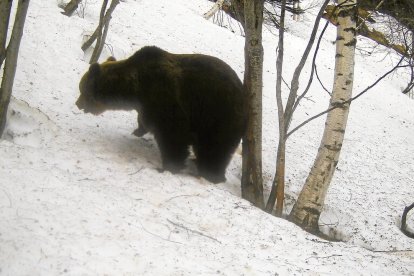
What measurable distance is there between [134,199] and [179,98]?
1700 mm

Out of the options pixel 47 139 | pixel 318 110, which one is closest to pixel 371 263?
pixel 47 139

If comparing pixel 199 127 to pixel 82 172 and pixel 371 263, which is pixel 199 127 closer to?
pixel 82 172

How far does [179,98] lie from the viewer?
5.80 m

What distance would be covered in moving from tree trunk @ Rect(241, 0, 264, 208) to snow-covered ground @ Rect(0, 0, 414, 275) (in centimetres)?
41

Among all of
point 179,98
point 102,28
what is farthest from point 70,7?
point 179,98

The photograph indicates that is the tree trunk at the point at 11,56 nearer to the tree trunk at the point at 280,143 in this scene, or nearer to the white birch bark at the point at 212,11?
the tree trunk at the point at 280,143

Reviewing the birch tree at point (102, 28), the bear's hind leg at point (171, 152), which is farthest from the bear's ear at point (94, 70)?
the birch tree at point (102, 28)

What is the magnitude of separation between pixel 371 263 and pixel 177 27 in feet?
31.3

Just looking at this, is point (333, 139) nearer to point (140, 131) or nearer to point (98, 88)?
point (140, 131)

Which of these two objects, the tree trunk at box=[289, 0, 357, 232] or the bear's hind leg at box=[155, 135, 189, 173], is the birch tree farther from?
the tree trunk at box=[289, 0, 357, 232]

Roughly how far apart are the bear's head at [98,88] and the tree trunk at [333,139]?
296cm

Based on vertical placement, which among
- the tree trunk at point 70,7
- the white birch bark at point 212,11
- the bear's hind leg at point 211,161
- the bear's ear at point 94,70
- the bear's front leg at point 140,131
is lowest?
the bear's front leg at point 140,131

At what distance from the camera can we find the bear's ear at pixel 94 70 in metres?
5.97

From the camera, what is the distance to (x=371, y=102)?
12.8 metres
